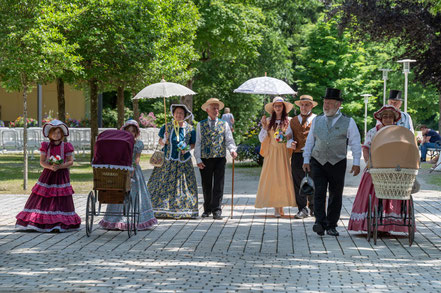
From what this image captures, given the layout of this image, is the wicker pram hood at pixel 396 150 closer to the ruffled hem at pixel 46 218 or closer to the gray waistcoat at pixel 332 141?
the gray waistcoat at pixel 332 141

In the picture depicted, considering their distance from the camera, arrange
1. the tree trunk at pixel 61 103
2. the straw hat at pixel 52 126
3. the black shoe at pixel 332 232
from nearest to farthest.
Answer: the black shoe at pixel 332 232 < the straw hat at pixel 52 126 < the tree trunk at pixel 61 103

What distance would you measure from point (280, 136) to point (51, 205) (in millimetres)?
3871

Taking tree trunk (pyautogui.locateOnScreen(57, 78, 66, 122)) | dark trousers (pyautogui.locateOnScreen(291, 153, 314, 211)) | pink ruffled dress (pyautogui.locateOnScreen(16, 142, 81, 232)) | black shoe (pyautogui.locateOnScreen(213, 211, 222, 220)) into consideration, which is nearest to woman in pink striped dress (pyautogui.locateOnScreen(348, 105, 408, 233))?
dark trousers (pyautogui.locateOnScreen(291, 153, 314, 211))

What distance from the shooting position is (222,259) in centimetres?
834

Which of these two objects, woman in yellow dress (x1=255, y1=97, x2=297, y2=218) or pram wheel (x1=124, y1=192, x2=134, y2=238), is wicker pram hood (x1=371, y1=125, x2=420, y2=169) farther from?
pram wheel (x1=124, y1=192, x2=134, y2=238)

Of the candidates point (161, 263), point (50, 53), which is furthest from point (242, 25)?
point (161, 263)

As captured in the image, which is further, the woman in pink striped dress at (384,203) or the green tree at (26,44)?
the green tree at (26,44)

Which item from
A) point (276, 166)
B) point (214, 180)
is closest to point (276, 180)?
point (276, 166)

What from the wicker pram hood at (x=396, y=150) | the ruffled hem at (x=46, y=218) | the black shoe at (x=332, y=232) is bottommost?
the black shoe at (x=332, y=232)

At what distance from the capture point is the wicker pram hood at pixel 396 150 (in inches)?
363

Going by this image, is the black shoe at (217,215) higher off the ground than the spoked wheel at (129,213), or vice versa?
the spoked wheel at (129,213)

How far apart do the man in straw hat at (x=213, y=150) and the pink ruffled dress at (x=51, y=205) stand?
234 cm

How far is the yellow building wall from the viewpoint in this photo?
4888cm

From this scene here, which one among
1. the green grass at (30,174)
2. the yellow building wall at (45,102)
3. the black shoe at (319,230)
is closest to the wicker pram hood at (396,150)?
the black shoe at (319,230)
